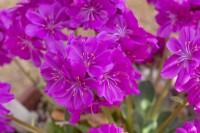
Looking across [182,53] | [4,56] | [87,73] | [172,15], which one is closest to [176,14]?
[172,15]

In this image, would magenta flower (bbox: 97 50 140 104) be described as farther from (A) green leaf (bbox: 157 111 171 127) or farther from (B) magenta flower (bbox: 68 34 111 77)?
(A) green leaf (bbox: 157 111 171 127)

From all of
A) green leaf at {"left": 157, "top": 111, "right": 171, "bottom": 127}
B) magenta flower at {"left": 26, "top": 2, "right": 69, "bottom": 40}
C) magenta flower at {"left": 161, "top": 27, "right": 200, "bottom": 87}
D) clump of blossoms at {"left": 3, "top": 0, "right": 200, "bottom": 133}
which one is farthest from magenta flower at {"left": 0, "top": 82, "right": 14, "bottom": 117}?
green leaf at {"left": 157, "top": 111, "right": 171, "bottom": 127}

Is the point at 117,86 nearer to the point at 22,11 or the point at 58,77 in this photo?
the point at 58,77

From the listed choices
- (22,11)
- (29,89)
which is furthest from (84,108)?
(29,89)

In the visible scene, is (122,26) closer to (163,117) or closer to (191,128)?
(191,128)

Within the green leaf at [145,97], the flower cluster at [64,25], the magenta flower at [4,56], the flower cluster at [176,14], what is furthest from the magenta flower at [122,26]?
the green leaf at [145,97]
